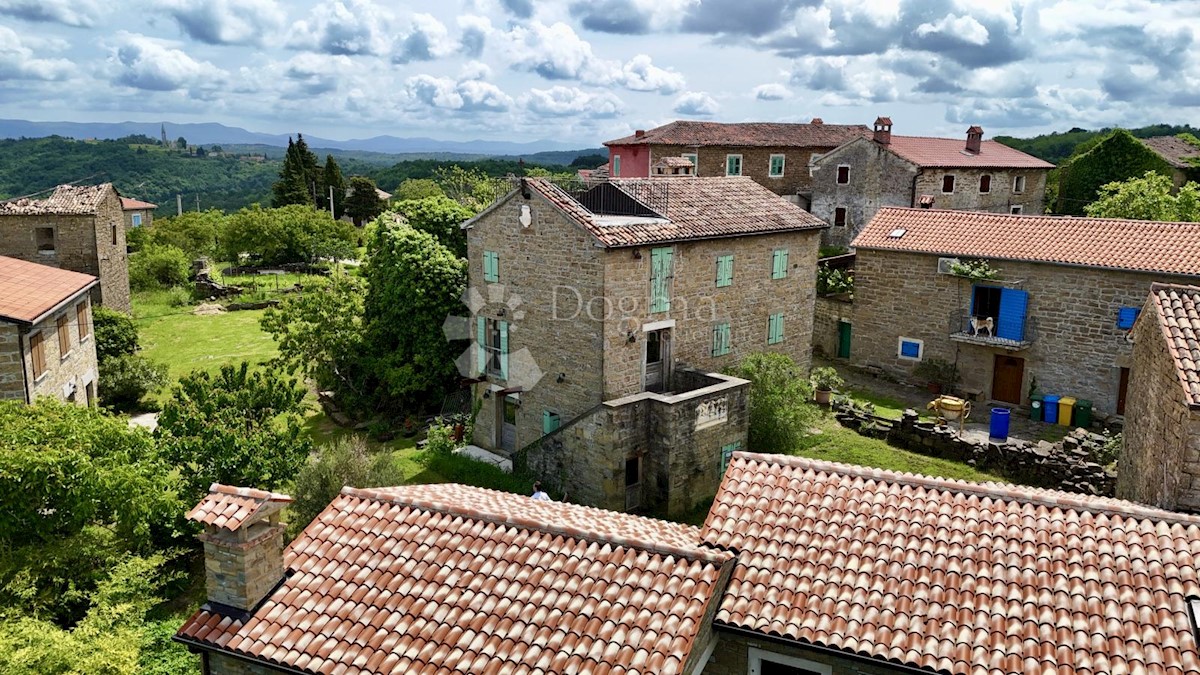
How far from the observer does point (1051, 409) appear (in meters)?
27.9

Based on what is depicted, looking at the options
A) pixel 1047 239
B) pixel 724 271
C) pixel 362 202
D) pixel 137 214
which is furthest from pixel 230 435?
pixel 362 202

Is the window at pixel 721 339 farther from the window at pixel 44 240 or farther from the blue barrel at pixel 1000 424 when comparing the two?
the window at pixel 44 240

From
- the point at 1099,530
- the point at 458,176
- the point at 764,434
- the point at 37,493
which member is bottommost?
the point at 764,434

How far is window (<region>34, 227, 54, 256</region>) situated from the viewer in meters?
41.2

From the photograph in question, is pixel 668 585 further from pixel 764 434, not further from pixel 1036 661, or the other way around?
pixel 764 434

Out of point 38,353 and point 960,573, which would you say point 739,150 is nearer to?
point 38,353

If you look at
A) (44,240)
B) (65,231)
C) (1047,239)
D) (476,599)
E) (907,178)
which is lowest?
(476,599)

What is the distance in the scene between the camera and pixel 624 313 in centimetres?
2286

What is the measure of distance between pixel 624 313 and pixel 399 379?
10495 millimetres

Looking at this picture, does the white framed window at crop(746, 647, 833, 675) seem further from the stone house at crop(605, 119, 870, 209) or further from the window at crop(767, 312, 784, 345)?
the stone house at crop(605, 119, 870, 209)

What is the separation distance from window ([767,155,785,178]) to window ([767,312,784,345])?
31.3 m

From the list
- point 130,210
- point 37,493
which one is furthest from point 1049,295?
point 130,210

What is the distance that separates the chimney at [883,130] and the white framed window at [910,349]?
68.6ft

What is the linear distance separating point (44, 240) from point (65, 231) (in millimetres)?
1094
